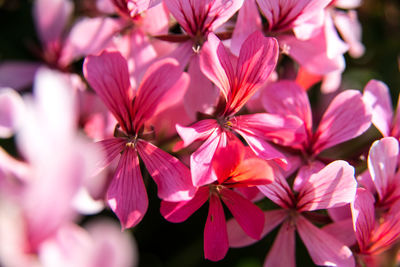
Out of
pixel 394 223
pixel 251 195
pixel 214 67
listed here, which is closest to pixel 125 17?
pixel 214 67

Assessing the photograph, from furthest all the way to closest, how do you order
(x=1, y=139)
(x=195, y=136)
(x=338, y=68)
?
1. (x=1, y=139)
2. (x=338, y=68)
3. (x=195, y=136)

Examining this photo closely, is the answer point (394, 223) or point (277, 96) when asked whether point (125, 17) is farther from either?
point (394, 223)

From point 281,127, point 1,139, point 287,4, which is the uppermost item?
point 287,4

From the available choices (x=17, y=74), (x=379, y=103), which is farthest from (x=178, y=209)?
(x=17, y=74)

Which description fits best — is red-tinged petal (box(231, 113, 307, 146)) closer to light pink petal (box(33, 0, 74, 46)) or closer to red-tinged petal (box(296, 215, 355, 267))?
red-tinged petal (box(296, 215, 355, 267))

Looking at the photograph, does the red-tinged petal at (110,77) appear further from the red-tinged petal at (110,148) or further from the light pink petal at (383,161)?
the light pink petal at (383,161)

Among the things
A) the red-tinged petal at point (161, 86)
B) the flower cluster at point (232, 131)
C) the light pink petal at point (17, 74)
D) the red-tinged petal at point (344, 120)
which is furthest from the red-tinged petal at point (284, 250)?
the light pink petal at point (17, 74)

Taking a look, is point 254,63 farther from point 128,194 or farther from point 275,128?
point 128,194

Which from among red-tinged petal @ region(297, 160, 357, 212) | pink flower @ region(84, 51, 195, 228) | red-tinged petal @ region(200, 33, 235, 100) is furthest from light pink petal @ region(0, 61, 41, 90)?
red-tinged petal @ region(297, 160, 357, 212)
